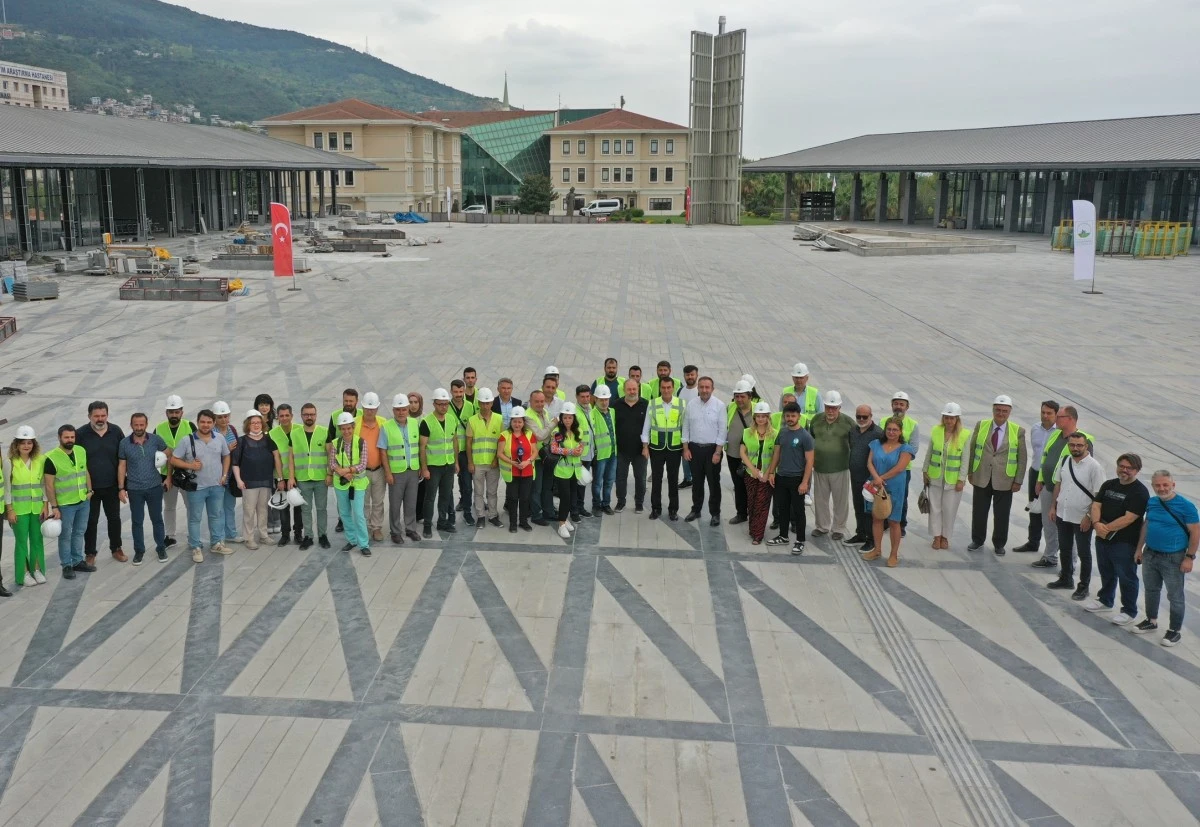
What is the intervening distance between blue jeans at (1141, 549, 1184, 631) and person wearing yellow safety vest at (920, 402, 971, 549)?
2.16 m

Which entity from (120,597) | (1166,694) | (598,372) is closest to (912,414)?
(598,372)

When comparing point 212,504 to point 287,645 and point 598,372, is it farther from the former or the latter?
point 598,372

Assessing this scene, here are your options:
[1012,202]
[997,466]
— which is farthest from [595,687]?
[1012,202]

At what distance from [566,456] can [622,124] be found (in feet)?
301

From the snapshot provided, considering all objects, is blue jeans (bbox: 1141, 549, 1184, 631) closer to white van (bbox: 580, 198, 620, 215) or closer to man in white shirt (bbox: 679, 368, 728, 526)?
man in white shirt (bbox: 679, 368, 728, 526)

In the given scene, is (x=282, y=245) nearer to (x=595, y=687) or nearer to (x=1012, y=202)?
(x=595, y=687)

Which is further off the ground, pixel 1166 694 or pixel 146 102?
pixel 146 102

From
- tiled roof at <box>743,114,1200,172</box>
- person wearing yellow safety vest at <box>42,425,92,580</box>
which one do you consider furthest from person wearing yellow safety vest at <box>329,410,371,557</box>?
tiled roof at <box>743,114,1200,172</box>

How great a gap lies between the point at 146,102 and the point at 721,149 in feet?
497

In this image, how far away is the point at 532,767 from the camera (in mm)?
6918

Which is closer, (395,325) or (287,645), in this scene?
(287,645)

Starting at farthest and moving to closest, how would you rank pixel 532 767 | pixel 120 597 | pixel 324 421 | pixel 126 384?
pixel 126 384 → pixel 324 421 → pixel 120 597 → pixel 532 767

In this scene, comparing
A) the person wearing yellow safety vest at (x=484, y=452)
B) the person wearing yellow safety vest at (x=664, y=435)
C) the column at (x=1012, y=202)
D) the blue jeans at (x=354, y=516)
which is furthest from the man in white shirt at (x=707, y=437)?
the column at (x=1012, y=202)

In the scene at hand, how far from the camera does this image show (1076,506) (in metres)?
9.52
